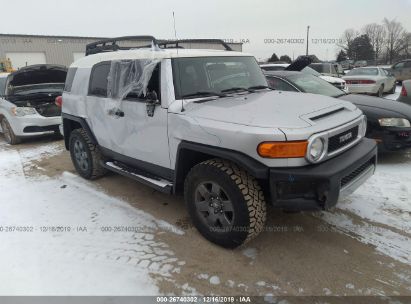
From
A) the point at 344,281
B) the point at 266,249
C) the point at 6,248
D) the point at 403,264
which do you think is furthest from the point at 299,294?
the point at 6,248

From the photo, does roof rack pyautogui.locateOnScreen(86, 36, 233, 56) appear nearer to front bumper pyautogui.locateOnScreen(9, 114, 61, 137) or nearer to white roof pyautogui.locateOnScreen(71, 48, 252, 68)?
white roof pyautogui.locateOnScreen(71, 48, 252, 68)

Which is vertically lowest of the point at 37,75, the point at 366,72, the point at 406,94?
the point at 406,94

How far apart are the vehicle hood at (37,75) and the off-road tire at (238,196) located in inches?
284

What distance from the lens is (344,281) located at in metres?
2.81

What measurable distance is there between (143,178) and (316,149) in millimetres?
2047

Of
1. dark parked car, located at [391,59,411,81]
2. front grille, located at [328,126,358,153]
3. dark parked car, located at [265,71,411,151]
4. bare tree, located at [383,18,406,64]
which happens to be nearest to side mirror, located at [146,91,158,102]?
front grille, located at [328,126,358,153]

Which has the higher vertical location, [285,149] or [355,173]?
[285,149]

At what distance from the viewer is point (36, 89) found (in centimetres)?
888

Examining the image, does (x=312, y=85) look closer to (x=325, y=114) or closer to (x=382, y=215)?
(x=382, y=215)

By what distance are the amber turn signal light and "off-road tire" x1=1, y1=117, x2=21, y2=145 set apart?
7.27 meters

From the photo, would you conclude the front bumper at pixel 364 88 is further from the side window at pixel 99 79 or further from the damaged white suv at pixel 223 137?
the side window at pixel 99 79

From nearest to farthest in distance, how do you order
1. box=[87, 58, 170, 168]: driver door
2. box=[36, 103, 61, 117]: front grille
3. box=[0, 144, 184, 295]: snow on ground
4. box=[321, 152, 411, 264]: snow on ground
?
1. box=[0, 144, 184, 295]: snow on ground
2. box=[321, 152, 411, 264]: snow on ground
3. box=[87, 58, 170, 168]: driver door
4. box=[36, 103, 61, 117]: front grille

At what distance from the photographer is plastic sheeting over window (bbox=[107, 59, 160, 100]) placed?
372cm

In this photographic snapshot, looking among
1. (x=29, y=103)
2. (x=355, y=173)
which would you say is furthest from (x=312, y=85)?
(x=29, y=103)
